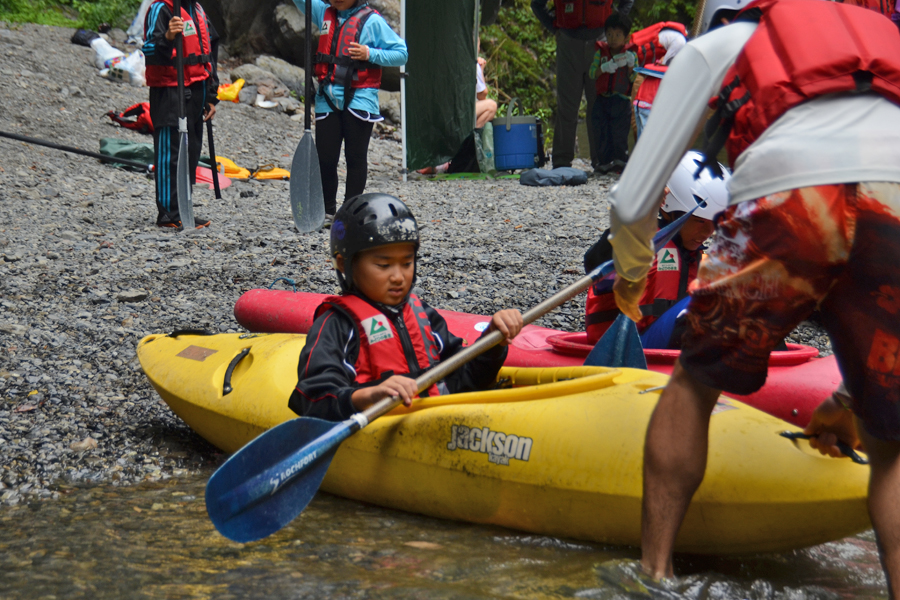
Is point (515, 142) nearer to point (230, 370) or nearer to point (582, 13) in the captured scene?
point (582, 13)

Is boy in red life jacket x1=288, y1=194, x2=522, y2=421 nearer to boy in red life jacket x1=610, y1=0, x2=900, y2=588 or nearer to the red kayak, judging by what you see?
the red kayak

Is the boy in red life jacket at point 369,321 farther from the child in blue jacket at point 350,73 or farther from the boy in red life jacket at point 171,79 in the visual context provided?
the boy in red life jacket at point 171,79

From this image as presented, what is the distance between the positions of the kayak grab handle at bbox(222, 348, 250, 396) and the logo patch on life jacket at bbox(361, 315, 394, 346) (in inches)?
27.7

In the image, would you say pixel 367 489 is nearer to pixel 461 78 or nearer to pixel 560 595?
pixel 560 595

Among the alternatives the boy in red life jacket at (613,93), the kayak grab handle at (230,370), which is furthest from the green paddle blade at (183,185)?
the boy in red life jacket at (613,93)

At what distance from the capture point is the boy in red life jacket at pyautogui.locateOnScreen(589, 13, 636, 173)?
8070 millimetres

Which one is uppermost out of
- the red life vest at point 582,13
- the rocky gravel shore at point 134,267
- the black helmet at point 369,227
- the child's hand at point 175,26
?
the red life vest at point 582,13

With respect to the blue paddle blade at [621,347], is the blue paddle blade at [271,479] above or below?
below

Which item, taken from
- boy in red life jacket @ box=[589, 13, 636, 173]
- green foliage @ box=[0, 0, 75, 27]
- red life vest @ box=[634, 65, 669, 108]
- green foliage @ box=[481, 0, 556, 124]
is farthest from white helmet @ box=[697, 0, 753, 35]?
green foliage @ box=[0, 0, 75, 27]

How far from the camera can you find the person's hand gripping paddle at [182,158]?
5.63 meters

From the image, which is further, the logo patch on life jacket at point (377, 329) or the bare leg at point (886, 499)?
the logo patch on life jacket at point (377, 329)

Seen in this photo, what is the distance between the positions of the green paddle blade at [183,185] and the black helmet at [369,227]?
146 inches

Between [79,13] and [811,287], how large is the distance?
16.2 meters

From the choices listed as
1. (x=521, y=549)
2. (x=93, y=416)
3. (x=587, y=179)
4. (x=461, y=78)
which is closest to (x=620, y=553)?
(x=521, y=549)
